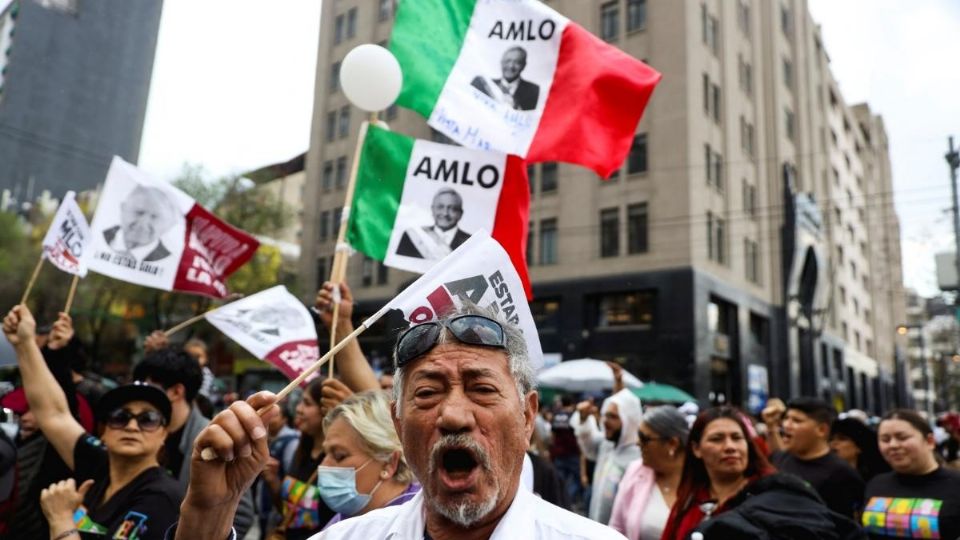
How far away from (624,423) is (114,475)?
13.2ft

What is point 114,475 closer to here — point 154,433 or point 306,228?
point 154,433

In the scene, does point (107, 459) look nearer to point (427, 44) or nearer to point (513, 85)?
point (427, 44)

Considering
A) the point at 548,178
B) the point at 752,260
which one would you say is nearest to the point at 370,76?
the point at 548,178

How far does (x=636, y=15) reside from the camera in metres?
26.6

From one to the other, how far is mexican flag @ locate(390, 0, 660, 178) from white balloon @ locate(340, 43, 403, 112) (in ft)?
2.67

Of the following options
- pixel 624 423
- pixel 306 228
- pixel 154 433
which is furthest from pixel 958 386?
pixel 154 433

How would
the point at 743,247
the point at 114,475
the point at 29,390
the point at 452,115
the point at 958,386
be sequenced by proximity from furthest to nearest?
the point at 958,386
the point at 743,247
the point at 452,115
the point at 29,390
the point at 114,475

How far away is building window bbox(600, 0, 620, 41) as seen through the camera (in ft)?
89.1

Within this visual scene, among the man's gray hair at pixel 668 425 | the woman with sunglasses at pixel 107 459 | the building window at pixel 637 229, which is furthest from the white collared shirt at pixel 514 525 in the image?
the building window at pixel 637 229

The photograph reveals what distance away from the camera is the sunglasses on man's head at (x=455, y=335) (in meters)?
1.95

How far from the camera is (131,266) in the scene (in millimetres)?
5574

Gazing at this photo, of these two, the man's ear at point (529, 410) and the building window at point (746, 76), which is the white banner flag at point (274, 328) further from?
the building window at point (746, 76)

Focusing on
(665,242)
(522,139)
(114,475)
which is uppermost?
(665,242)

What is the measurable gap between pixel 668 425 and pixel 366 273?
93.7 feet
